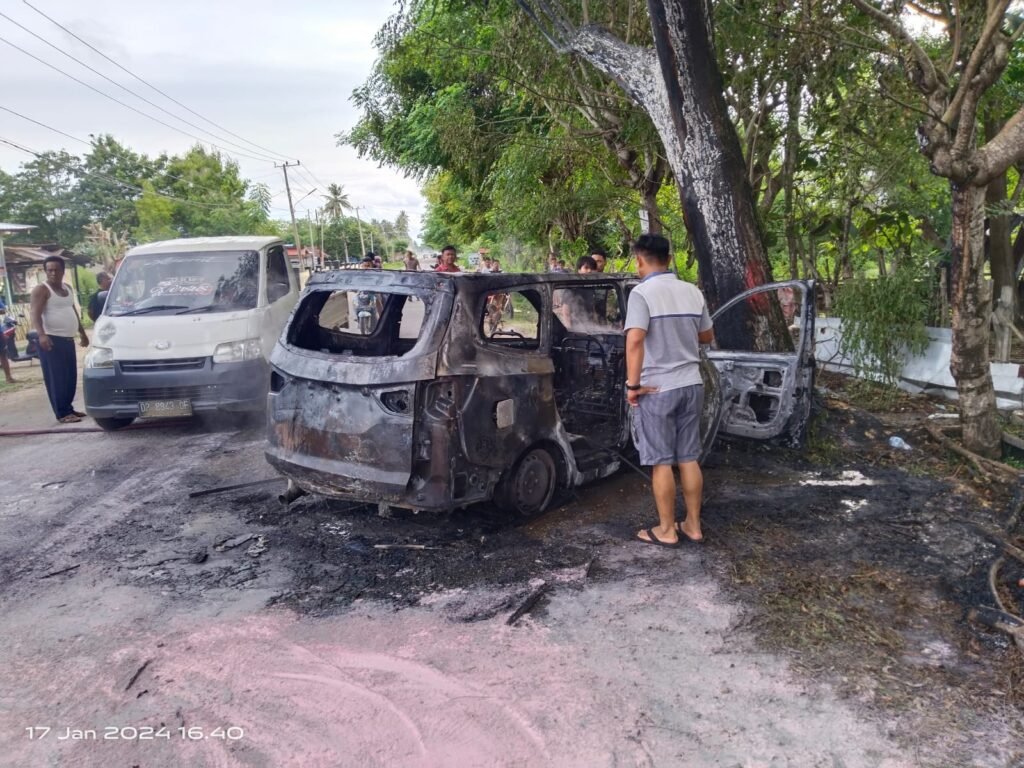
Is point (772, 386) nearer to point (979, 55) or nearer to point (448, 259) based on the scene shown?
point (979, 55)

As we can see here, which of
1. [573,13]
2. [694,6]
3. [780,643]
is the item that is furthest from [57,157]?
[780,643]

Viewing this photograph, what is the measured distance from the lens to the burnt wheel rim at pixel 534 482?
4.56 meters

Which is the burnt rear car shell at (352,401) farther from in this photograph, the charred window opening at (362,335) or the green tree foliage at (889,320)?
the green tree foliage at (889,320)

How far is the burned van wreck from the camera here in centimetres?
405

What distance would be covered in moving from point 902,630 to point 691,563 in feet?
3.57

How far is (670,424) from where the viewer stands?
4223 millimetres

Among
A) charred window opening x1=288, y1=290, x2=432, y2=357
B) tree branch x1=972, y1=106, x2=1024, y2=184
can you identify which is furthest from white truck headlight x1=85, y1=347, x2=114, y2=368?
tree branch x1=972, y1=106, x2=1024, y2=184

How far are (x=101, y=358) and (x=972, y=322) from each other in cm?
766

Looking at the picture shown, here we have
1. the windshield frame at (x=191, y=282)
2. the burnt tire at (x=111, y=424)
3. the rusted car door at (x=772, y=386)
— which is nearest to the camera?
the rusted car door at (x=772, y=386)

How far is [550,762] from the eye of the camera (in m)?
2.52

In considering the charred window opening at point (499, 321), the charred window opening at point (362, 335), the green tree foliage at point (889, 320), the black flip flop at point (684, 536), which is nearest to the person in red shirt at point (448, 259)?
the charred window opening at point (362, 335)

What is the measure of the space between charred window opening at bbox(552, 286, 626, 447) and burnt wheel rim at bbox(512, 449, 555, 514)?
514 millimetres

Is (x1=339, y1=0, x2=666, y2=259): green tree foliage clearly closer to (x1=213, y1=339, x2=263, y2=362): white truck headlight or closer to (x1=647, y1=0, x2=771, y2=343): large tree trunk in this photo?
(x1=647, y1=0, x2=771, y2=343): large tree trunk

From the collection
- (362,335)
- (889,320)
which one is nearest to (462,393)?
(362,335)
